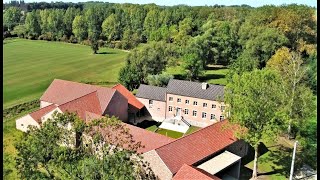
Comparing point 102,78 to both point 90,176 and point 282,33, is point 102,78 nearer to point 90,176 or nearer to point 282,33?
point 282,33

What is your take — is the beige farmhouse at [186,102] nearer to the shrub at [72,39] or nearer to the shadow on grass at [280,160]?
the shadow on grass at [280,160]

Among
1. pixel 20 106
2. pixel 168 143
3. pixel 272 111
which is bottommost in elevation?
pixel 20 106

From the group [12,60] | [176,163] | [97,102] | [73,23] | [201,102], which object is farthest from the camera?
[73,23]

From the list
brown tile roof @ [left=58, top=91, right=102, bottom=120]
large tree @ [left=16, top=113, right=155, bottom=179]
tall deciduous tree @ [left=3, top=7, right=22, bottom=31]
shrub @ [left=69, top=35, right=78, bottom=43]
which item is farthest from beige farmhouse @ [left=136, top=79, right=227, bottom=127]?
tall deciduous tree @ [left=3, top=7, right=22, bottom=31]

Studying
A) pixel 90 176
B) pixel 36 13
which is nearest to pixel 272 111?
pixel 90 176

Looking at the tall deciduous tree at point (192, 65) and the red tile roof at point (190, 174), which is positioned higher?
the tall deciduous tree at point (192, 65)

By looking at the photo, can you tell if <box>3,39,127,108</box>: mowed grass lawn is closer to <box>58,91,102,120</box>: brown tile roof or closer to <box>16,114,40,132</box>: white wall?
<box>16,114,40,132</box>: white wall

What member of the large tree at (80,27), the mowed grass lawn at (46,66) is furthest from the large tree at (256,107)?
the large tree at (80,27)
